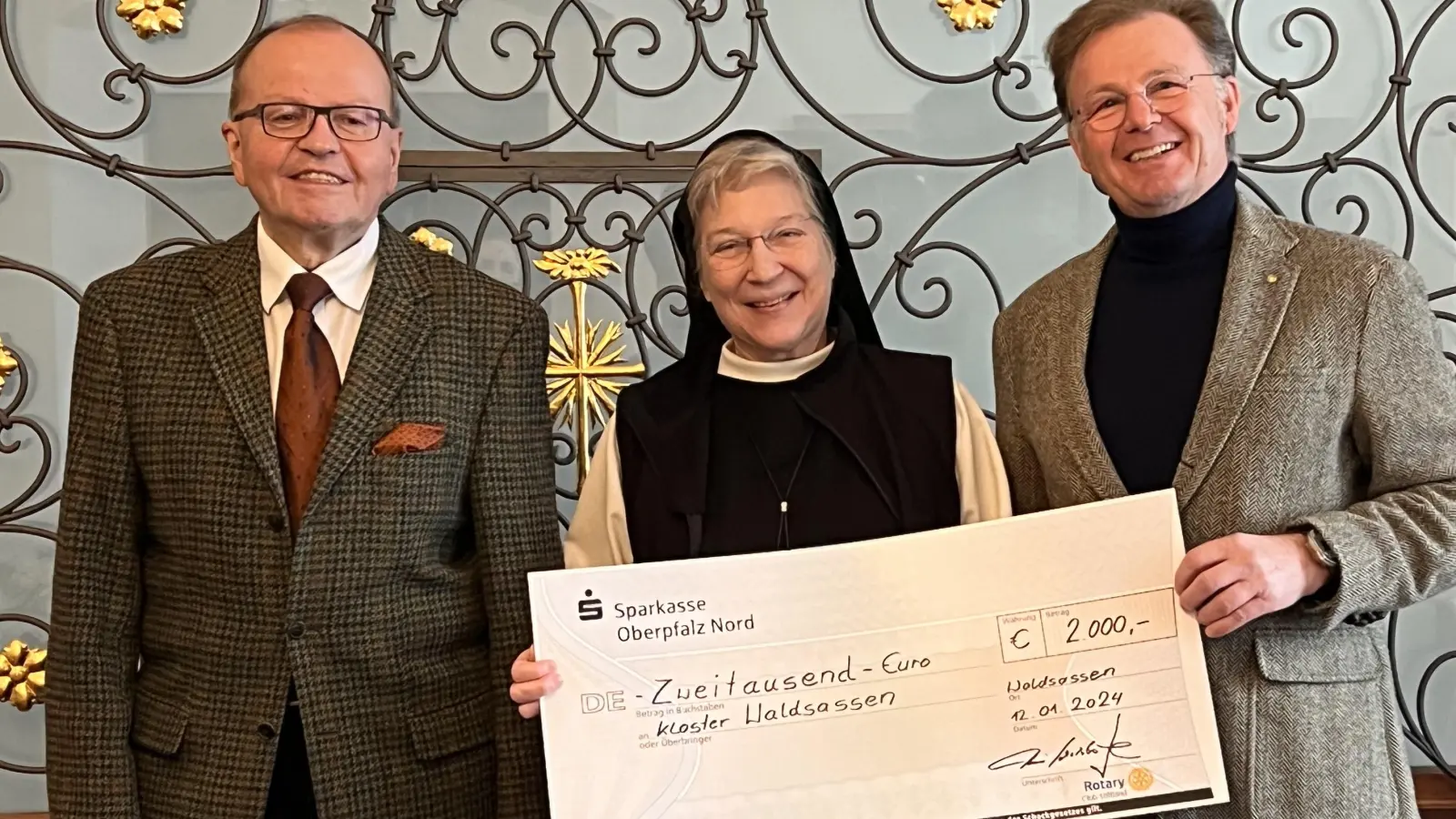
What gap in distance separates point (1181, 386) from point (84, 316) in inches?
57.4

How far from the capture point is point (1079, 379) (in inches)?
57.0

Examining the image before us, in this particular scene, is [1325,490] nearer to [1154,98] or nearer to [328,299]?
[1154,98]

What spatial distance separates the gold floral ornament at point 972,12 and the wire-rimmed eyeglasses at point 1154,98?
0.83 m

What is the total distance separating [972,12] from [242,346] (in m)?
1.54

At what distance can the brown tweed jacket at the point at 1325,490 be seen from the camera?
128 cm

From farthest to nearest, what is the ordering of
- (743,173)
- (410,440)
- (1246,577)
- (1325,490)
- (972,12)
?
(972,12) → (743,173) → (410,440) → (1325,490) → (1246,577)

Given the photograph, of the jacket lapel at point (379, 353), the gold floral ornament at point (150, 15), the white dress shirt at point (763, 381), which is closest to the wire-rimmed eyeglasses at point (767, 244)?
the white dress shirt at point (763, 381)

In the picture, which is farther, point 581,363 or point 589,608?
point 581,363

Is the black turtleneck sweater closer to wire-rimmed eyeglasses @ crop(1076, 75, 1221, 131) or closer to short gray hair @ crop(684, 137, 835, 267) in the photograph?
wire-rimmed eyeglasses @ crop(1076, 75, 1221, 131)

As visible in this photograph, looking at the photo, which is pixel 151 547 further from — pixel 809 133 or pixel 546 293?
pixel 809 133

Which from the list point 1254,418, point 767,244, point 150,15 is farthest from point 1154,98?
point 150,15

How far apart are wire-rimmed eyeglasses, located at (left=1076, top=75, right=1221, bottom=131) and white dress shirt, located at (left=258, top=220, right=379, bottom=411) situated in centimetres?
102

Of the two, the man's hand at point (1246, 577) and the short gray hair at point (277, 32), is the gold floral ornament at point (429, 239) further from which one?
the man's hand at point (1246, 577)

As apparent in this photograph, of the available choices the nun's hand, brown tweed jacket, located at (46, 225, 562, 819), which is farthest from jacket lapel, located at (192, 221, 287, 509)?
the nun's hand
